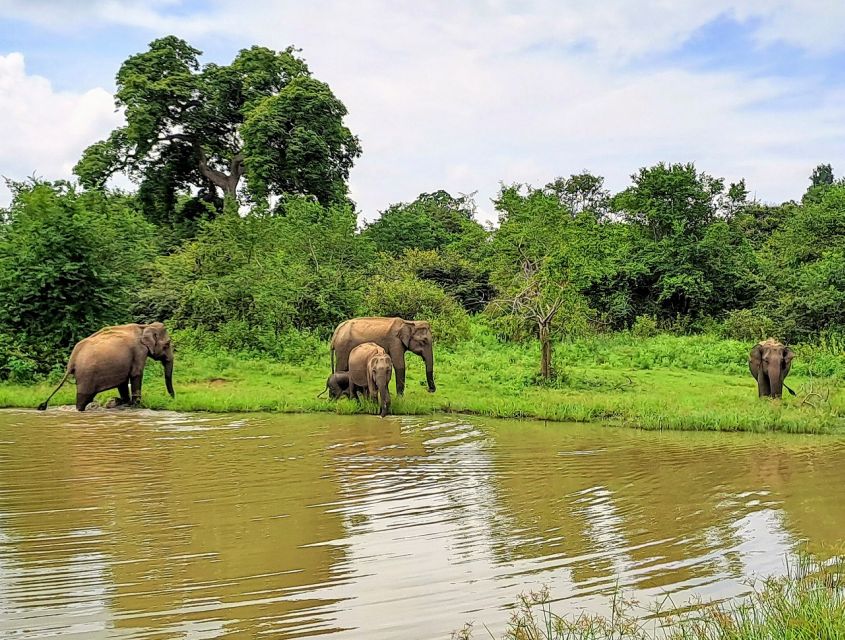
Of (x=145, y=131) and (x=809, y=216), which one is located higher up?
(x=145, y=131)

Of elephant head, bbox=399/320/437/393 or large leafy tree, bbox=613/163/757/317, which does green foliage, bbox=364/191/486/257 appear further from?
elephant head, bbox=399/320/437/393

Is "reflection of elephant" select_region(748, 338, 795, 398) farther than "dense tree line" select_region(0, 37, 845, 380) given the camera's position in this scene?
No

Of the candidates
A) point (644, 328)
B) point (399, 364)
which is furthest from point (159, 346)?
point (644, 328)

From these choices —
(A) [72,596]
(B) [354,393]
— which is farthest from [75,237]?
(A) [72,596]

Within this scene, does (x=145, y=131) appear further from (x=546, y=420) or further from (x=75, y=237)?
(x=546, y=420)

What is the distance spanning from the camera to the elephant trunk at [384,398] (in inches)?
583

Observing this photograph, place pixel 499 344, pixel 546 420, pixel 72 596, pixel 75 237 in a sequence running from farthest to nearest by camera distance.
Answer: pixel 499 344
pixel 75 237
pixel 546 420
pixel 72 596

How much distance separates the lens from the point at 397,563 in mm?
6086

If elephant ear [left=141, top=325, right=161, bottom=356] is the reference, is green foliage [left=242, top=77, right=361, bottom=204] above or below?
above

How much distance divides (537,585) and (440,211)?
149 feet

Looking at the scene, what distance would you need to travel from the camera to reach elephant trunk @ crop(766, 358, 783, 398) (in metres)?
16.2

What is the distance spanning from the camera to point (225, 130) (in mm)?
41562

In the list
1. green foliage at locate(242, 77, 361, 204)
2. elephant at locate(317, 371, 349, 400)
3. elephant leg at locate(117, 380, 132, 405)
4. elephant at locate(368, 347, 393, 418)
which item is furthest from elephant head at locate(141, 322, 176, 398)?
green foliage at locate(242, 77, 361, 204)

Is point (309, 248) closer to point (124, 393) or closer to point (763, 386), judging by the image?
point (124, 393)
